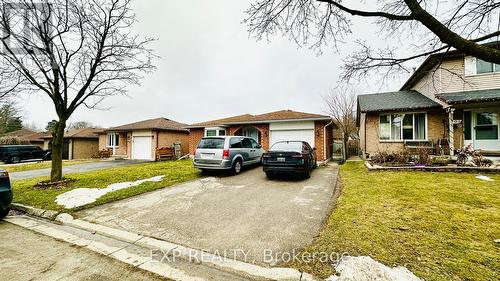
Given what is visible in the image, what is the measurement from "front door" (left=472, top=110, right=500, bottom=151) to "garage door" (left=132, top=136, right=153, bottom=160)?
2428 centimetres

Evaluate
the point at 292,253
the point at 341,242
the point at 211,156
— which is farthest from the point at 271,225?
the point at 211,156

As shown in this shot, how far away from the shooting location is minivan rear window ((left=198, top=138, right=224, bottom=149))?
9766mm

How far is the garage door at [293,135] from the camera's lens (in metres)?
14.2

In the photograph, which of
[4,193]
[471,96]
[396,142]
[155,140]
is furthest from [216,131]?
[471,96]

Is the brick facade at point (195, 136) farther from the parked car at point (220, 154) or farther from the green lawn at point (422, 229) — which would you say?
the green lawn at point (422, 229)

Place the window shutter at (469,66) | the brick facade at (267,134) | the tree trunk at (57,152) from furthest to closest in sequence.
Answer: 1. the brick facade at (267,134)
2. the window shutter at (469,66)
3. the tree trunk at (57,152)

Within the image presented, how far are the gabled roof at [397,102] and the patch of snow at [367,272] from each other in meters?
12.6

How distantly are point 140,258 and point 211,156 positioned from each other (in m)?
6.55

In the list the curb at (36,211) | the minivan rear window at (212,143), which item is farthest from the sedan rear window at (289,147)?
the curb at (36,211)

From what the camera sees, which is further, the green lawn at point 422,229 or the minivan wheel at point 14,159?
the minivan wheel at point 14,159

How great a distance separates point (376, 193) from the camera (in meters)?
6.40

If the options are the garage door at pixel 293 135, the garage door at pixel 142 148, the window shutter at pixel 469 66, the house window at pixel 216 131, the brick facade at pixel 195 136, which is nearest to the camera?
the window shutter at pixel 469 66

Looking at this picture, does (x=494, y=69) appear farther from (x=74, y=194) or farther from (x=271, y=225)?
(x=74, y=194)

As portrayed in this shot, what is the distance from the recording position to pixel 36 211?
218 inches
